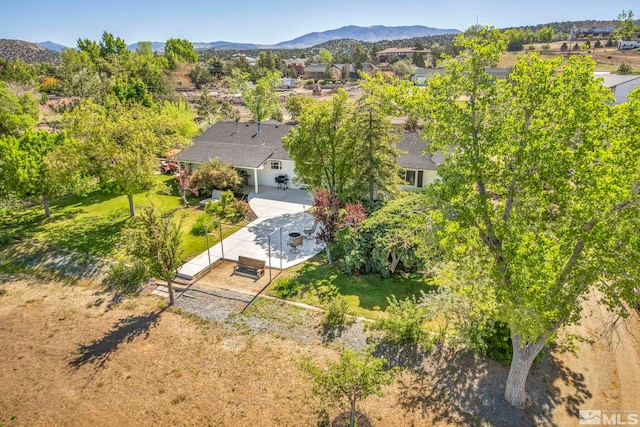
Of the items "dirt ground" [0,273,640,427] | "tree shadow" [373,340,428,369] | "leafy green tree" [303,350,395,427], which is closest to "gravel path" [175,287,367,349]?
"dirt ground" [0,273,640,427]

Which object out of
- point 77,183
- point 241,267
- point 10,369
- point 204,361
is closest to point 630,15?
point 241,267

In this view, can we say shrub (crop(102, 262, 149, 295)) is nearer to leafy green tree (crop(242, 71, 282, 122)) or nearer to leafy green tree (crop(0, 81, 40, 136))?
leafy green tree (crop(0, 81, 40, 136))

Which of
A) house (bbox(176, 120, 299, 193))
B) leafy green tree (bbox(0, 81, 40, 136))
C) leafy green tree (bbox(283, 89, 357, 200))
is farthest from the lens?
leafy green tree (bbox(0, 81, 40, 136))

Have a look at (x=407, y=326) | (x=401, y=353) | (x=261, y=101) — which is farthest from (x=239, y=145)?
(x=401, y=353)

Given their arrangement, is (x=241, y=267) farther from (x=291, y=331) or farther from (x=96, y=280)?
(x=96, y=280)

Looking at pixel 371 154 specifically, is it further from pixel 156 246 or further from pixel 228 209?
pixel 156 246

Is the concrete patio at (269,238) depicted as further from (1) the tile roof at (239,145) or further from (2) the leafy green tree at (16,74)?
(2) the leafy green tree at (16,74)
